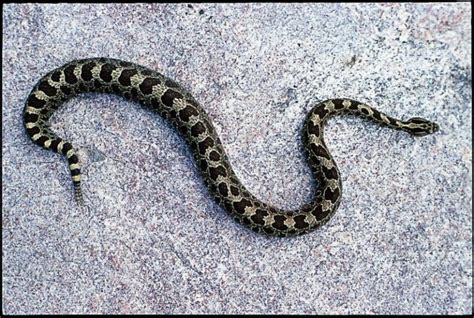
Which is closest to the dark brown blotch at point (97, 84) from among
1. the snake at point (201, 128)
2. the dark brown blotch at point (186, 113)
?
the snake at point (201, 128)

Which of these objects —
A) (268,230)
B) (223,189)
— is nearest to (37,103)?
(223,189)

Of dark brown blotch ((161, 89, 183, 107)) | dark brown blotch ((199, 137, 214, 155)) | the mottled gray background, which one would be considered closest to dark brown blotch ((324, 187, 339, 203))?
the mottled gray background

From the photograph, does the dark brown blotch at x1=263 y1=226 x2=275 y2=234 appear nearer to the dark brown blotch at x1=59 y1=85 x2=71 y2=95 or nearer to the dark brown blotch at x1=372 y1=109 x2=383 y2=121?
the dark brown blotch at x1=372 y1=109 x2=383 y2=121

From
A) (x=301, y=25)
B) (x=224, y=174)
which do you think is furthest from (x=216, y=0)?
(x=224, y=174)

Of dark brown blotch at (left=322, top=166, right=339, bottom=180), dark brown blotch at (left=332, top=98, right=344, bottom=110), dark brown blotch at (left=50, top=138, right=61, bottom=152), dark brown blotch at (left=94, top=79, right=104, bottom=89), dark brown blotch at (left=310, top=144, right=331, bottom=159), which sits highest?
dark brown blotch at (left=332, top=98, right=344, bottom=110)

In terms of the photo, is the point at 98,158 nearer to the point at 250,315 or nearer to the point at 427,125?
the point at 250,315

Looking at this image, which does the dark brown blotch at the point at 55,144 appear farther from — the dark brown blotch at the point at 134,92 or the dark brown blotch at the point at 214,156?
the dark brown blotch at the point at 214,156

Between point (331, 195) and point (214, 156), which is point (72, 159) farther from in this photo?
point (331, 195)
